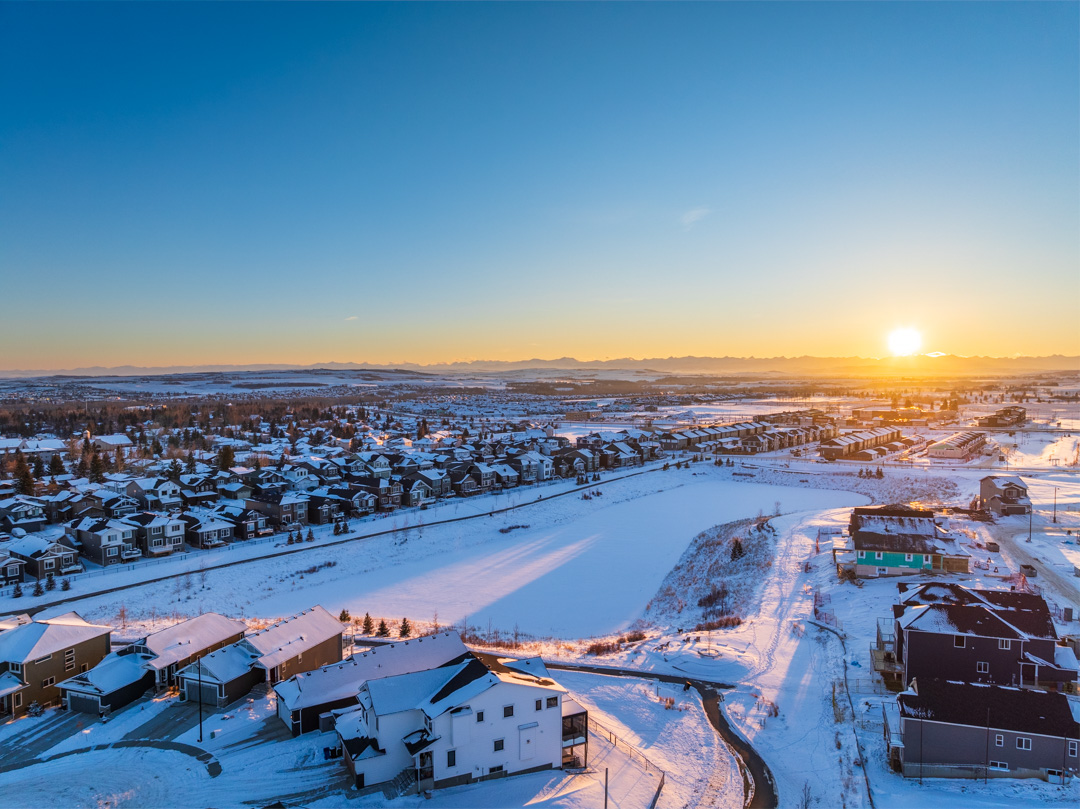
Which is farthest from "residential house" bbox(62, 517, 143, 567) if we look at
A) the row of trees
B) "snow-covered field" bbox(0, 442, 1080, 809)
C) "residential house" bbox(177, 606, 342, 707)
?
"residential house" bbox(177, 606, 342, 707)

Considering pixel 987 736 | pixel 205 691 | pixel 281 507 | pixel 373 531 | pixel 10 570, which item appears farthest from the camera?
pixel 281 507

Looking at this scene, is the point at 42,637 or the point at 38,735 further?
the point at 42,637

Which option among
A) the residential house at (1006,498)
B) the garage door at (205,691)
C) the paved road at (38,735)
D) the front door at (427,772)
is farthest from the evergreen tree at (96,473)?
the residential house at (1006,498)

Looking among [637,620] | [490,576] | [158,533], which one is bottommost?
[637,620]

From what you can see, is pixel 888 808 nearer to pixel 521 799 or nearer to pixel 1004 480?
pixel 521 799

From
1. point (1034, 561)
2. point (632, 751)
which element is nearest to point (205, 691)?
point (632, 751)

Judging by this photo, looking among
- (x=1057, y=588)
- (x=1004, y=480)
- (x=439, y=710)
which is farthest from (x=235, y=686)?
(x=1004, y=480)

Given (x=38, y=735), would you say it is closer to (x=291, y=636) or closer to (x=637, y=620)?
(x=291, y=636)
